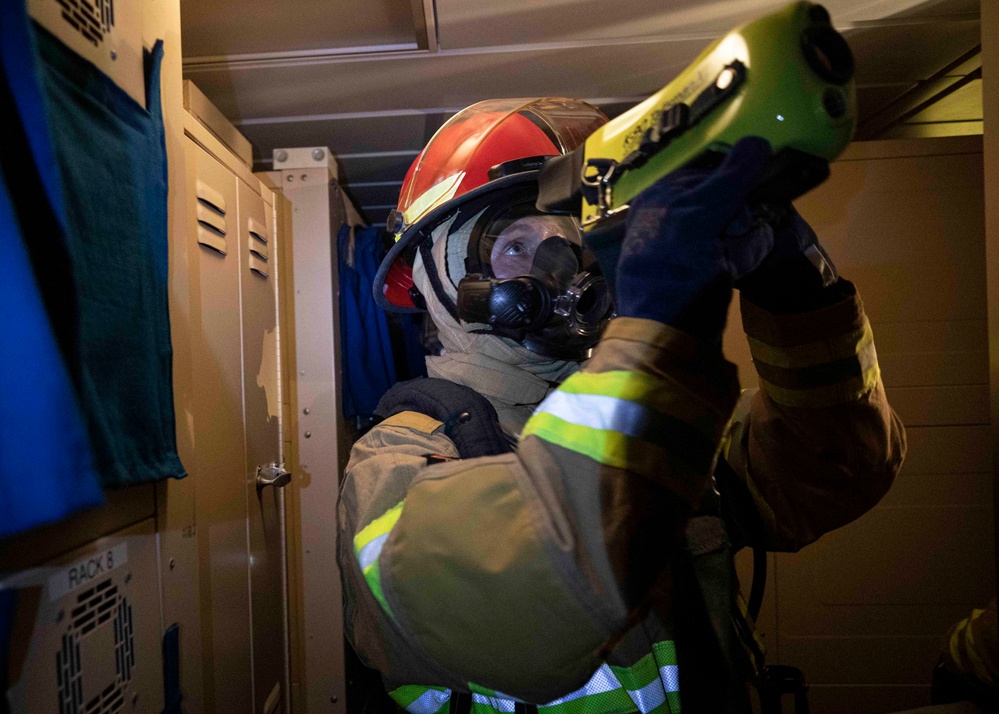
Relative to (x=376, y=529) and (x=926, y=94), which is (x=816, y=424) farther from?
(x=926, y=94)

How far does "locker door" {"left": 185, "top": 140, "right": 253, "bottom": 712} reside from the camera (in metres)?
1.58

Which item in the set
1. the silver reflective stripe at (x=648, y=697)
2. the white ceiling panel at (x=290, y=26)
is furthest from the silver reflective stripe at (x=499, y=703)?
the white ceiling panel at (x=290, y=26)

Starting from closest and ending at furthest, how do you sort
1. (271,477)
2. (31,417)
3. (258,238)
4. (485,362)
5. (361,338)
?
1. (31,417)
2. (485,362)
3. (271,477)
4. (258,238)
5. (361,338)

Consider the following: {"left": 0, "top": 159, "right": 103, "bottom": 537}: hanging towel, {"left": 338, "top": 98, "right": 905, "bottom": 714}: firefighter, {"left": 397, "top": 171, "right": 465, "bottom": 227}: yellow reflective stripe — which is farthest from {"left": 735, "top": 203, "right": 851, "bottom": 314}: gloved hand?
{"left": 0, "top": 159, "right": 103, "bottom": 537}: hanging towel

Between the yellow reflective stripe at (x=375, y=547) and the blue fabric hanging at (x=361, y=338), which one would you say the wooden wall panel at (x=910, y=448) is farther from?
the yellow reflective stripe at (x=375, y=547)

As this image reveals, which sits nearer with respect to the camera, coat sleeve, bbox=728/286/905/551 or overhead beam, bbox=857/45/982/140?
coat sleeve, bbox=728/286/905/551

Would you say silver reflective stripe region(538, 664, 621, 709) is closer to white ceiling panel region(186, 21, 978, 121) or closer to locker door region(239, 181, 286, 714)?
locker door region(239, 181, 286, 714)

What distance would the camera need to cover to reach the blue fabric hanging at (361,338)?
2.63 meters

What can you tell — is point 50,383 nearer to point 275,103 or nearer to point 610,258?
point 610,258

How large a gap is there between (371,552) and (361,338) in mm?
2020

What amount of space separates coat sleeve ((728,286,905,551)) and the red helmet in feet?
1.79

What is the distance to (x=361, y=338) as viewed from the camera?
266cm

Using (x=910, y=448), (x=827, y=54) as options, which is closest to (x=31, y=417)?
(x=827, y=54)

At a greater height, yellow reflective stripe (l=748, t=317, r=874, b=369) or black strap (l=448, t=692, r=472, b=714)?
yellow reflective stripe (l=748, t=317, r=874, b=369)
